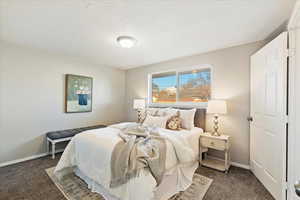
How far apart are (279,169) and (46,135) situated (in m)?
4.23

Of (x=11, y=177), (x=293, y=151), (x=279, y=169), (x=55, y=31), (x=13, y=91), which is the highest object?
(x=55, y=31)

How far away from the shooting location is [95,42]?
8.40 ft

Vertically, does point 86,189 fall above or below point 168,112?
below

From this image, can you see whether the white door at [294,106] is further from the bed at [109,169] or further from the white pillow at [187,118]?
the white pillow at [187,118]

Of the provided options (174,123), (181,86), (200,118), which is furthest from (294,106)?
(181,86)

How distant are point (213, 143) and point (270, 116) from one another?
3.16 ft

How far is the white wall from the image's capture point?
2568 mm

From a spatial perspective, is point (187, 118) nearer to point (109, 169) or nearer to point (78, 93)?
point (109, 169)

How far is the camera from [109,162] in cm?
157

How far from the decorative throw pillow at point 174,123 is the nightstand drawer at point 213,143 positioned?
0.51 metres

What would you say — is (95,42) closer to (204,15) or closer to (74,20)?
(74,20)

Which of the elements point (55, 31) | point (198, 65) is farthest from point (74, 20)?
point (198, 65)

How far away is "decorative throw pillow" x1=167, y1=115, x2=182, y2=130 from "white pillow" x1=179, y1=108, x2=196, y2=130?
0.09m

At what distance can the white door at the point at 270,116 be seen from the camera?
1.64 metres
